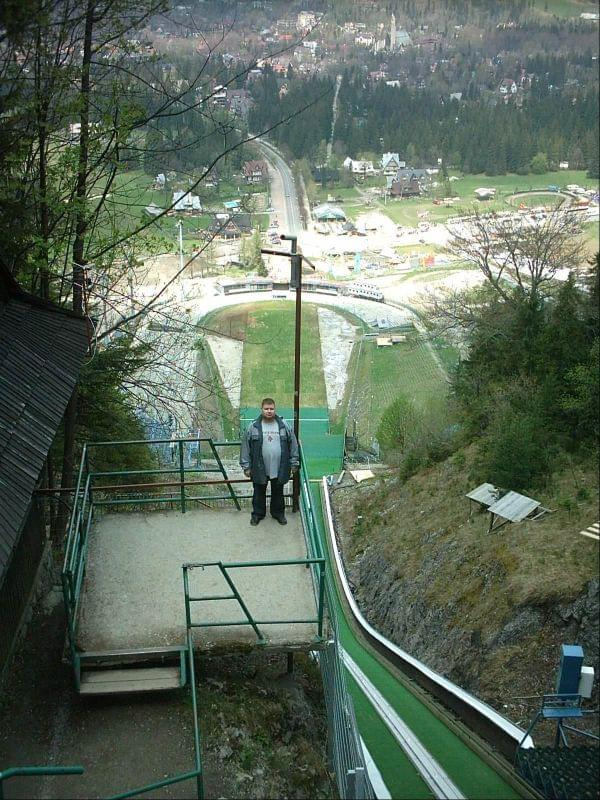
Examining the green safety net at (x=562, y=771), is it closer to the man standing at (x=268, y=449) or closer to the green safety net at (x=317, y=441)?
the man standing at (x=268, y=449)

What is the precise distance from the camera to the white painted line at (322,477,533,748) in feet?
43.2

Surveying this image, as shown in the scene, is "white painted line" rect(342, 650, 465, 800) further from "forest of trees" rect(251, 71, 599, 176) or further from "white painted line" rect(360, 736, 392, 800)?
"forest of trees" rect(251, 71, 599, 176)

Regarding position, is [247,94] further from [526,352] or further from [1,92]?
[1,92]

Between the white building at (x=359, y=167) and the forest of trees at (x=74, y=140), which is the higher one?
the white building at (x=359, y=167)

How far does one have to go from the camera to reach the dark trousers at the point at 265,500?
991 cm

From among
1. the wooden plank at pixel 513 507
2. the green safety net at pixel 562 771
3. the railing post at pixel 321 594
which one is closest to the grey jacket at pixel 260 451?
the railing post at pixel 321 594

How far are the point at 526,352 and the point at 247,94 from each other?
136 ft

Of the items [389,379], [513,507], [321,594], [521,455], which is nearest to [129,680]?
[321,594]

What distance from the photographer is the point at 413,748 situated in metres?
13.4

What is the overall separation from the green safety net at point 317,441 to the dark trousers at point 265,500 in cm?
3019

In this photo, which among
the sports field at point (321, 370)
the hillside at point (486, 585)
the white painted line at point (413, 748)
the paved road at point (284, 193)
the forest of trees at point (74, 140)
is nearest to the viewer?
the white painted line at point (413, 748)

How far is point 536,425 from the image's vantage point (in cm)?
2488

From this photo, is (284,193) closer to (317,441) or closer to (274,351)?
(274,351)

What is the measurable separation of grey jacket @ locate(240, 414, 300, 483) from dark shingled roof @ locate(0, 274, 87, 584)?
206 centimetres
